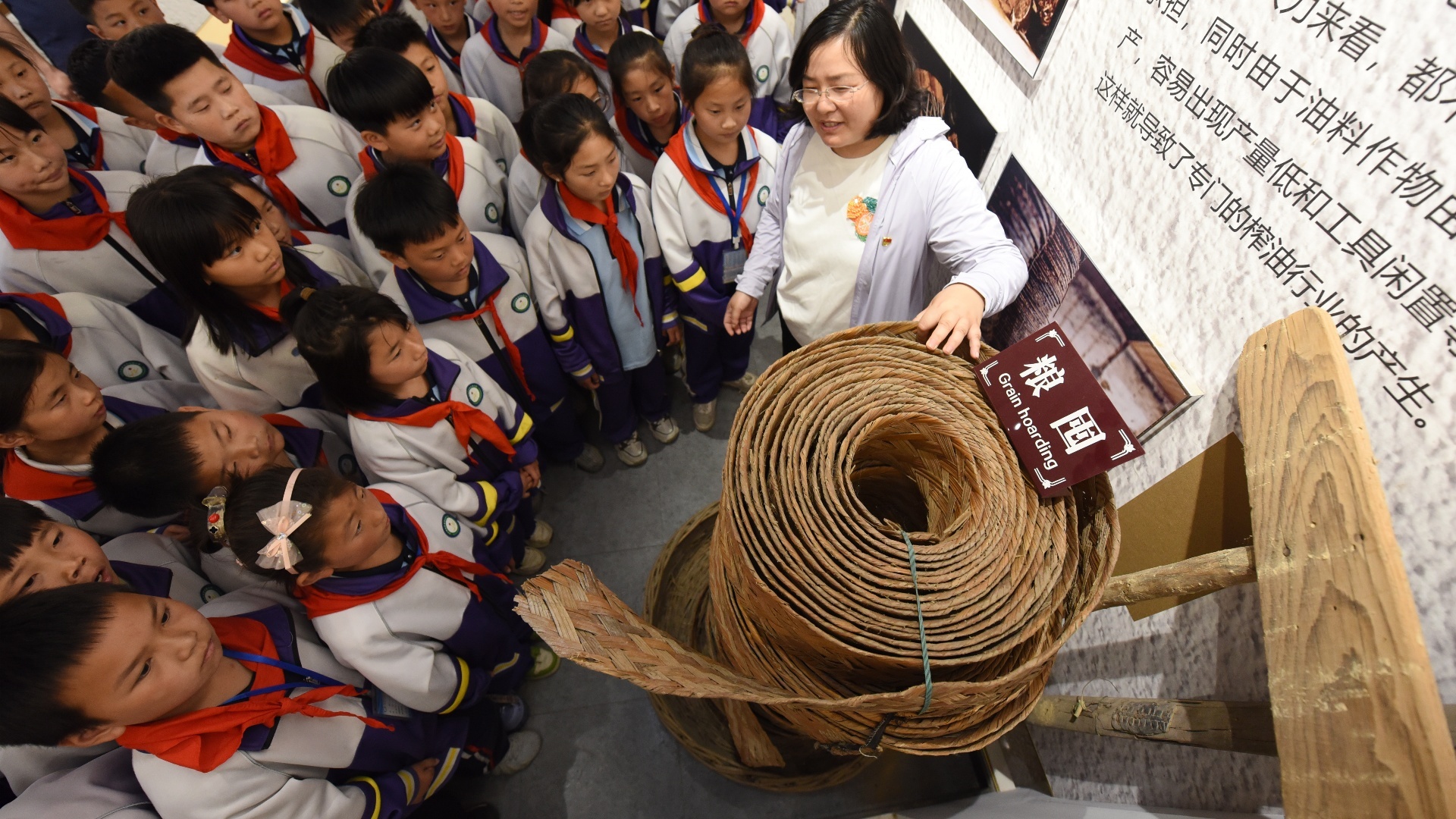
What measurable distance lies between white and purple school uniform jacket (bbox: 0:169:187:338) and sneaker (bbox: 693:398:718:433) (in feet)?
5.23

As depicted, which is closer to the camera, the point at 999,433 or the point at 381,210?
the point at 999,433

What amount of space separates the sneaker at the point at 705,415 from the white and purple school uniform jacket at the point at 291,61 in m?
1.80

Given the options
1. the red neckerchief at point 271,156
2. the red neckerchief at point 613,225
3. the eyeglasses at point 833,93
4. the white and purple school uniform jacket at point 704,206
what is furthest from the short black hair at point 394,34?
the eyeglasses at point 833,93

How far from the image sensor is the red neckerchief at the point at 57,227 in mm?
1602

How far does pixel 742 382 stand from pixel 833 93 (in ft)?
4.67

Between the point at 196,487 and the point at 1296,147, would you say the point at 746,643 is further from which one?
the point at 196,487

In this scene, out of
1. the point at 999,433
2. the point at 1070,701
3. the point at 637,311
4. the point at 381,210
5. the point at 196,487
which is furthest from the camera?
the point at 637,311

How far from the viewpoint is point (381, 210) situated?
4.73ft

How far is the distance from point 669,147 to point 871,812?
1923 mm

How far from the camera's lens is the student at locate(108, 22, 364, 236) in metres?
1.65

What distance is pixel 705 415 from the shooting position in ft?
7.75

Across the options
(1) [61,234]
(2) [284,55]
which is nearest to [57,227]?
(1) [61,234]

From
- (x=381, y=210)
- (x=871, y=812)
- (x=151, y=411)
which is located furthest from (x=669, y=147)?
(x=871, y=812)

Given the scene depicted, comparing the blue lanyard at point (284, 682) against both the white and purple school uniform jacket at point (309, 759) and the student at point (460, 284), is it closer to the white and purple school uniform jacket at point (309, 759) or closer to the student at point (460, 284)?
the white and purple school uniform jacket at point (309, 759)
